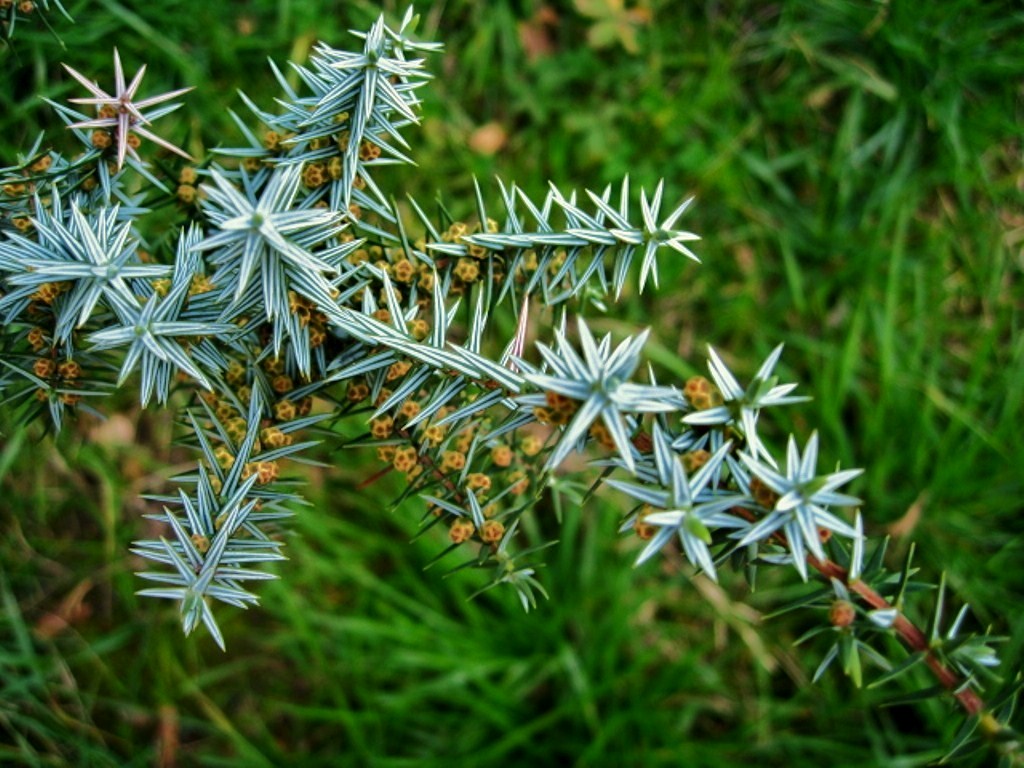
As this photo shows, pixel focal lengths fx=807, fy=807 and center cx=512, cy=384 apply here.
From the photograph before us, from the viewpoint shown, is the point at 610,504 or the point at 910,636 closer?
the point at 910,636

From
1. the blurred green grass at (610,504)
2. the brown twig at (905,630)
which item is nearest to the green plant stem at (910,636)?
the brown twig at (905,630)

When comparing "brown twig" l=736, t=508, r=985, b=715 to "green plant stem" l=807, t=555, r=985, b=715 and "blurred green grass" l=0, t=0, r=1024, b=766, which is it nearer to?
"green plant stem" l=807, t=555, r=985, b=715

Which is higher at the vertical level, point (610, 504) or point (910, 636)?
point (910, 636)

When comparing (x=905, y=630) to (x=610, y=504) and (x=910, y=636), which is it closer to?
(x=910, y=636)

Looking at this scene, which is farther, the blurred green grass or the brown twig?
the blurred green grass

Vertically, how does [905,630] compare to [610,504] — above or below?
above

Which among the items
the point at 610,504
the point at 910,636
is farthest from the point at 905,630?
the point at 610,504

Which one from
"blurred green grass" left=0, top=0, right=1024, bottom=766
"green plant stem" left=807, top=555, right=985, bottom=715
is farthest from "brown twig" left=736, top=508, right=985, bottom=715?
"blurred green grass" left=0, top=0, right=1024, bottom=766

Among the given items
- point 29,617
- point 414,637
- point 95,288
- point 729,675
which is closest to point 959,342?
point 729,675

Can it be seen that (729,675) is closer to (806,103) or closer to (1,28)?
(806,103)
